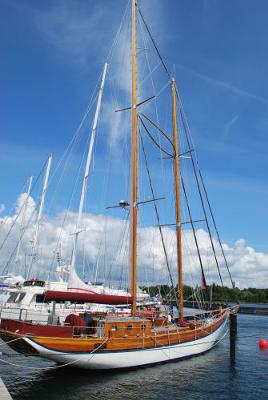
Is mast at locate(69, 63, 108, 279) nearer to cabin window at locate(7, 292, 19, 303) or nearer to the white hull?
Answer: cabin window at locate(7, 292, 19, 303)

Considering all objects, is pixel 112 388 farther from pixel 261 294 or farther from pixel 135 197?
pixel 261 294

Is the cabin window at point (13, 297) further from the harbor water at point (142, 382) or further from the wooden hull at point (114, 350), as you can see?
the wooden hull at point (114, 350)

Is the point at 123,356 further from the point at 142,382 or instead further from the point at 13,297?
the point at 13,297

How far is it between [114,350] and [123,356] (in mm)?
869

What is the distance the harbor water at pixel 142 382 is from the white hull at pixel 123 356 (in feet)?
1.72

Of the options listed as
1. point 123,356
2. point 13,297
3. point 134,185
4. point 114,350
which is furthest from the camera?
point 13,297

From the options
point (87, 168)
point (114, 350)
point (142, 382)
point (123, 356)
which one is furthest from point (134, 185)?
point (87, 168)

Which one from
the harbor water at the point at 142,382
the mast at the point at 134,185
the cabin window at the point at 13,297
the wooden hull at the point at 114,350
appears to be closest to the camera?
the harbor water at the point at 142,382

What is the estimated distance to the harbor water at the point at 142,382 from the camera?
18969mm

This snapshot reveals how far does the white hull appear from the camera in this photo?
1964 centimetres

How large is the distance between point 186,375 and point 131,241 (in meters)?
9.01

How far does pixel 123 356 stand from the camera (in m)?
22.0

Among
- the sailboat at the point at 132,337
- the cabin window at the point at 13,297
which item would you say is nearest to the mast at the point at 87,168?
the cabin window at the point at 13,297

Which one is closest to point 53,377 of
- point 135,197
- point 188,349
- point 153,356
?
point 153,356
